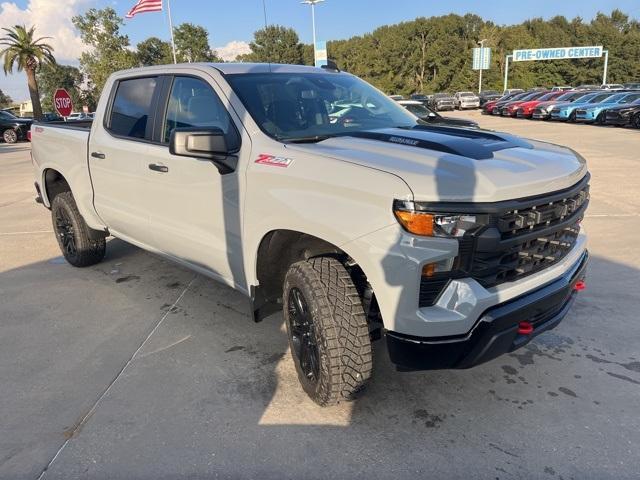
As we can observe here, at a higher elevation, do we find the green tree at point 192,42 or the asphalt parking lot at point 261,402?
the green tree at point 192,42

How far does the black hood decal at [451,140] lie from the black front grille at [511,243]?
14.2 inches

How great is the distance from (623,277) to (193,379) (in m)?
3.76

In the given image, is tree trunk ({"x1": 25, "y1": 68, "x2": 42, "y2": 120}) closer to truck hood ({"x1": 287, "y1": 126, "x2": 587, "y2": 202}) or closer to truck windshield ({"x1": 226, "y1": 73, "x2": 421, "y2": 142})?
truck windshield ({"x1": 226, "y1": 73, "x2": 421, "y2": 142})

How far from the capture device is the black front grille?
2.31 metres

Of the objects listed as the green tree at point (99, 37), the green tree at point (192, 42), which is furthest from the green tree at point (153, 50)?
the green tree at point (99, 37)

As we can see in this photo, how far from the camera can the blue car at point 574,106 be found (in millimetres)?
26016

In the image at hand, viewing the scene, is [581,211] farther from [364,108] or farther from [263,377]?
[263,377]

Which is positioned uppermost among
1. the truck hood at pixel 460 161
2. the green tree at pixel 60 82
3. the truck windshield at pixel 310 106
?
the green tree at pixel 60 82

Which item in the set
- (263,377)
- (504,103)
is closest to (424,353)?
(263,377)

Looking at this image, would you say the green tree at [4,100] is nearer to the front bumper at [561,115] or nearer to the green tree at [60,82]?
the green tree at [60,82]

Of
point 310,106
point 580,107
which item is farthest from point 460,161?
point 580,107

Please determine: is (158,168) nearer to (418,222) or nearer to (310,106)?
(310,106)

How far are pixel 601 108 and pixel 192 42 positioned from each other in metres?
73.1

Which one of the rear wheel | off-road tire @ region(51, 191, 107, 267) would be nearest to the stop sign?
off-road tire @ region(51, 191, 107, 267)
